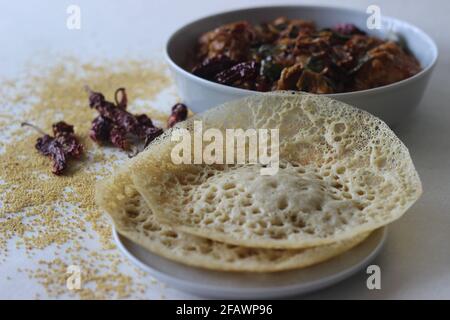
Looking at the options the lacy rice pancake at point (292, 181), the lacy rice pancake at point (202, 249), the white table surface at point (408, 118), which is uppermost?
the lacy rice pancake at point (292, 181)

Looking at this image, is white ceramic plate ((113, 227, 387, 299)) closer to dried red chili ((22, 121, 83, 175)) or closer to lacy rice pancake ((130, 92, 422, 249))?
lacy rice pancake ((130, 92, 422, 249))

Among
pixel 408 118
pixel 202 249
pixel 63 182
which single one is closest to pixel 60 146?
pixel 63 182

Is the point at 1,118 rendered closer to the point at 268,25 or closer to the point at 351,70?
the point at 268,25

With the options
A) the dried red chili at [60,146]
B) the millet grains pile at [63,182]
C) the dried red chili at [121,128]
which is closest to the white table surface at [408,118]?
the millet grains pile at [63,182]

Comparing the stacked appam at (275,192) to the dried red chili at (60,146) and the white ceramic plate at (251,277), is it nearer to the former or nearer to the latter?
the white ceramic plate at (251,277)

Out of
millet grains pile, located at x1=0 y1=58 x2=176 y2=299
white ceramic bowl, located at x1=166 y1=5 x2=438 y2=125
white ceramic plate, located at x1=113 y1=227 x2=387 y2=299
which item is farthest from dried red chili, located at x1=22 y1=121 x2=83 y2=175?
white ceramic plate, located at x1=113 y1=227 x2=387 y2=299

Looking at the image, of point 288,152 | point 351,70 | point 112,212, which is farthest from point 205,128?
point 351,70

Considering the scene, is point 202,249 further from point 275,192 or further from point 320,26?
point 320,26

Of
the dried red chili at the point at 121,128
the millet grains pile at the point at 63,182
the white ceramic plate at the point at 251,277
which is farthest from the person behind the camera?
the dried red chili at the point at 121,128
